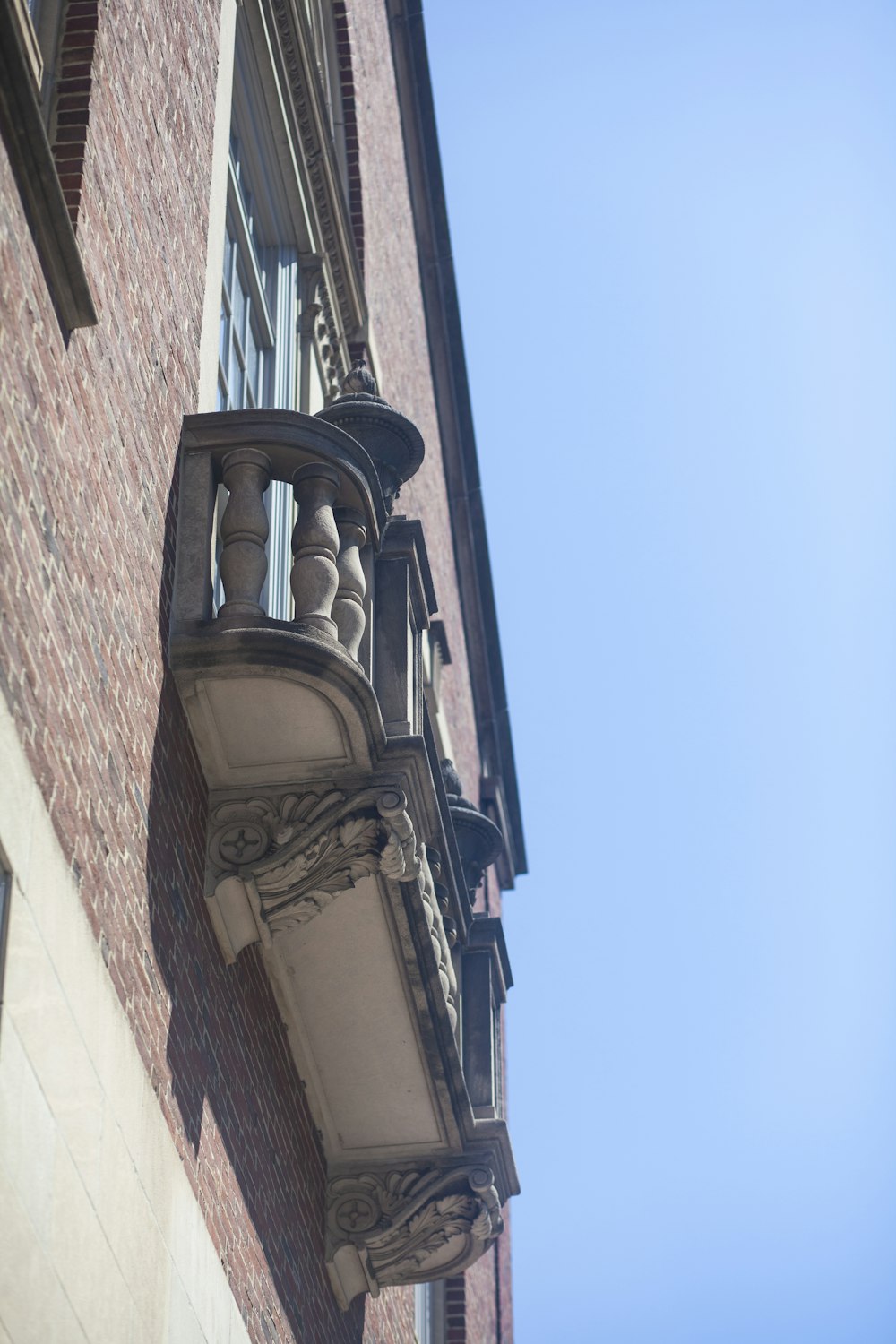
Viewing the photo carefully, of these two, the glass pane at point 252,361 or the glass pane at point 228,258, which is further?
the glass pane at point 252,361

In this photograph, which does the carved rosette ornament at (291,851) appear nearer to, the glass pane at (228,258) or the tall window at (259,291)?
the tall window at (259,291)

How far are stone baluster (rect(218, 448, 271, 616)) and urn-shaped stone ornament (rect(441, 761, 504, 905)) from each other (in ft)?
14.8

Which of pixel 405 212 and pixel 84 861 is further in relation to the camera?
pixel 405 212

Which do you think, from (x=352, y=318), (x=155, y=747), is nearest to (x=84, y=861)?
(x=155, y=747)

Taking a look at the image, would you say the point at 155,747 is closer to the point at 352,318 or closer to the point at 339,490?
the point at 339,490

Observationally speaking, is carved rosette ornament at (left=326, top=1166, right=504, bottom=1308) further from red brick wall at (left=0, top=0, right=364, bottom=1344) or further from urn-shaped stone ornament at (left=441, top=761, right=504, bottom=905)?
urn-shaped stone ornament at (left=441, top=761, right=504, bottom=905)

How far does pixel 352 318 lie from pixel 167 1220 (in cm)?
841

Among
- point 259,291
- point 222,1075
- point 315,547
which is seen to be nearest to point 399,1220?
point 222,1075

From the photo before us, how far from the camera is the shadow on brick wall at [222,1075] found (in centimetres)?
755

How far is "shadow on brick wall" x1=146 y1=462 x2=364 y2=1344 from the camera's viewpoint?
7.55 meters

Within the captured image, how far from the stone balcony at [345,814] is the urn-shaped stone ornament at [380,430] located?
15 millimetres

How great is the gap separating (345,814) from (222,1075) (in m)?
1.20

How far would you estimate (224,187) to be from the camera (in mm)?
10086

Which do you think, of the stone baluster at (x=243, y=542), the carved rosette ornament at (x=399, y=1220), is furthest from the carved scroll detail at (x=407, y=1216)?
the stone baluster at (x=243, y=542)
